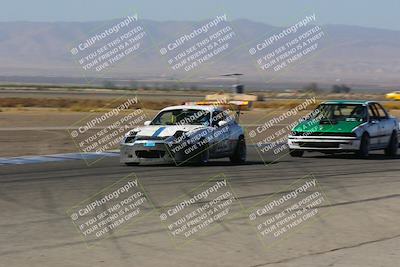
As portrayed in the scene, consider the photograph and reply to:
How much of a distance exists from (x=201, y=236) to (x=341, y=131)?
11952mm

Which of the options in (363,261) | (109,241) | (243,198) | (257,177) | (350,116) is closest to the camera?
(363,261)

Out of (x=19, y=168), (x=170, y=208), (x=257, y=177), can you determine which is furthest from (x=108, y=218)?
(x=19, y=168)

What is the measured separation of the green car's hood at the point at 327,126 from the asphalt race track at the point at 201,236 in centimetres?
352

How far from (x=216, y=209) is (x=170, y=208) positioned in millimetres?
575

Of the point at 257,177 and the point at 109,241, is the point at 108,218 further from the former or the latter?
the point at 257,177

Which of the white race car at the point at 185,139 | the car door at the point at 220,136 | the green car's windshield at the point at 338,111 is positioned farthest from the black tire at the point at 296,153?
the car door at the point at 220,136

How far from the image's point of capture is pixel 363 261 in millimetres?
8148

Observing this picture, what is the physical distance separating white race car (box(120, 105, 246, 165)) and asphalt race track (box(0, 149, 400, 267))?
0.40 metres

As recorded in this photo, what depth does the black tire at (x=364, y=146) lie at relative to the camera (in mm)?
21094

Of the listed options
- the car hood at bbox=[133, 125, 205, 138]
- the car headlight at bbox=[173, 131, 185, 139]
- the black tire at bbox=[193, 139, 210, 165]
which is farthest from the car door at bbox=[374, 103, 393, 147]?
the car headlight at bbox=[173, 131, 185, 139]

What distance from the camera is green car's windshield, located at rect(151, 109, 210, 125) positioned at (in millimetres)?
18656

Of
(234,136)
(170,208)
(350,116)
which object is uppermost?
(170,208)

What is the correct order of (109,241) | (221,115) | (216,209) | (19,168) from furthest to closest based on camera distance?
1. (221,115)
2. (19,168)
3. (216,209)
4. (109,241)

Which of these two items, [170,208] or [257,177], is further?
[257,177]
